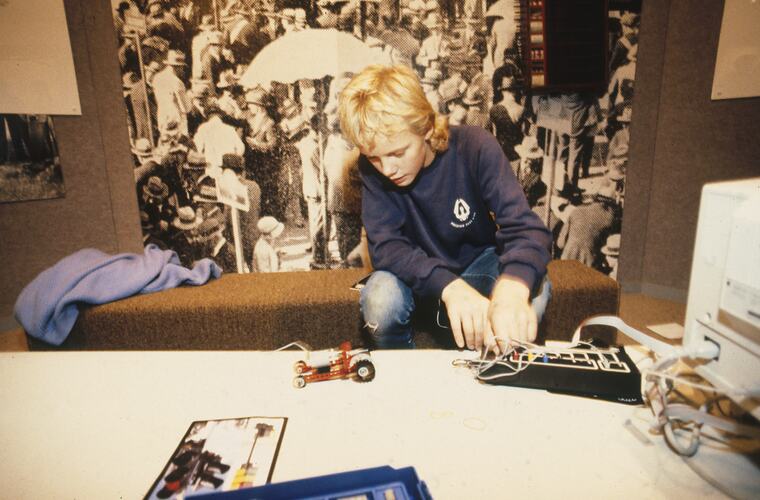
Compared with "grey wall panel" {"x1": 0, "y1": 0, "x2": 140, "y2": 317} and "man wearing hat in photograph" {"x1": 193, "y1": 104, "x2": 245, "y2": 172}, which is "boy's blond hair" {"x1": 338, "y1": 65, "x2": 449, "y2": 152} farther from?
"grey wall panel" {"x1": 0, "y1": 0, "x2": 140, "y2": 317}

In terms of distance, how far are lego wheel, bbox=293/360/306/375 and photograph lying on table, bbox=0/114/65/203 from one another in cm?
188

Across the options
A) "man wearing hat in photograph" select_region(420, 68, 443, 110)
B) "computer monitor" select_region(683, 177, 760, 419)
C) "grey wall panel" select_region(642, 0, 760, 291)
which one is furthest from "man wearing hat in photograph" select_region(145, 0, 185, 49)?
"grey wall panel" select_region(642, 0, 760, 291)

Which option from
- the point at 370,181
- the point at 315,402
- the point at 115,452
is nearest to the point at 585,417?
the point at 315,402

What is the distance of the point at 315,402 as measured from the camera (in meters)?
0.69

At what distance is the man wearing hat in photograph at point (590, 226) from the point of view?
2117 millimetres

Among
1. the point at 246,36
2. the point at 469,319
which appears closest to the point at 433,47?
the point at 246,36

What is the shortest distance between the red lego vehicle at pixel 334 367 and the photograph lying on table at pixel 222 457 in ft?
0.37

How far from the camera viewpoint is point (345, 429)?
24.3 inches

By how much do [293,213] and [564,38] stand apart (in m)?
1.45

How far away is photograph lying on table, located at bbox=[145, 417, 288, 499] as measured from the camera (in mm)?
528

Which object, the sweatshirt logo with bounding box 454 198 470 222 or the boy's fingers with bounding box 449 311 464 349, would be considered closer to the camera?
the boy's fingers with bounding box 449 311 464 349

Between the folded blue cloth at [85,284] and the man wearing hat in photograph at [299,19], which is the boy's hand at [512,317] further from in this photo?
the man wearing hat in photograph at [299,19]

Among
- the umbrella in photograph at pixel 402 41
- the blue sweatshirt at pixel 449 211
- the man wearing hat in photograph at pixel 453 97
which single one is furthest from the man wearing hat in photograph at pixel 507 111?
the blue sweatshirt at pixel 449 211

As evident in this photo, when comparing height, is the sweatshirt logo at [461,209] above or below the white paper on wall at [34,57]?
below
